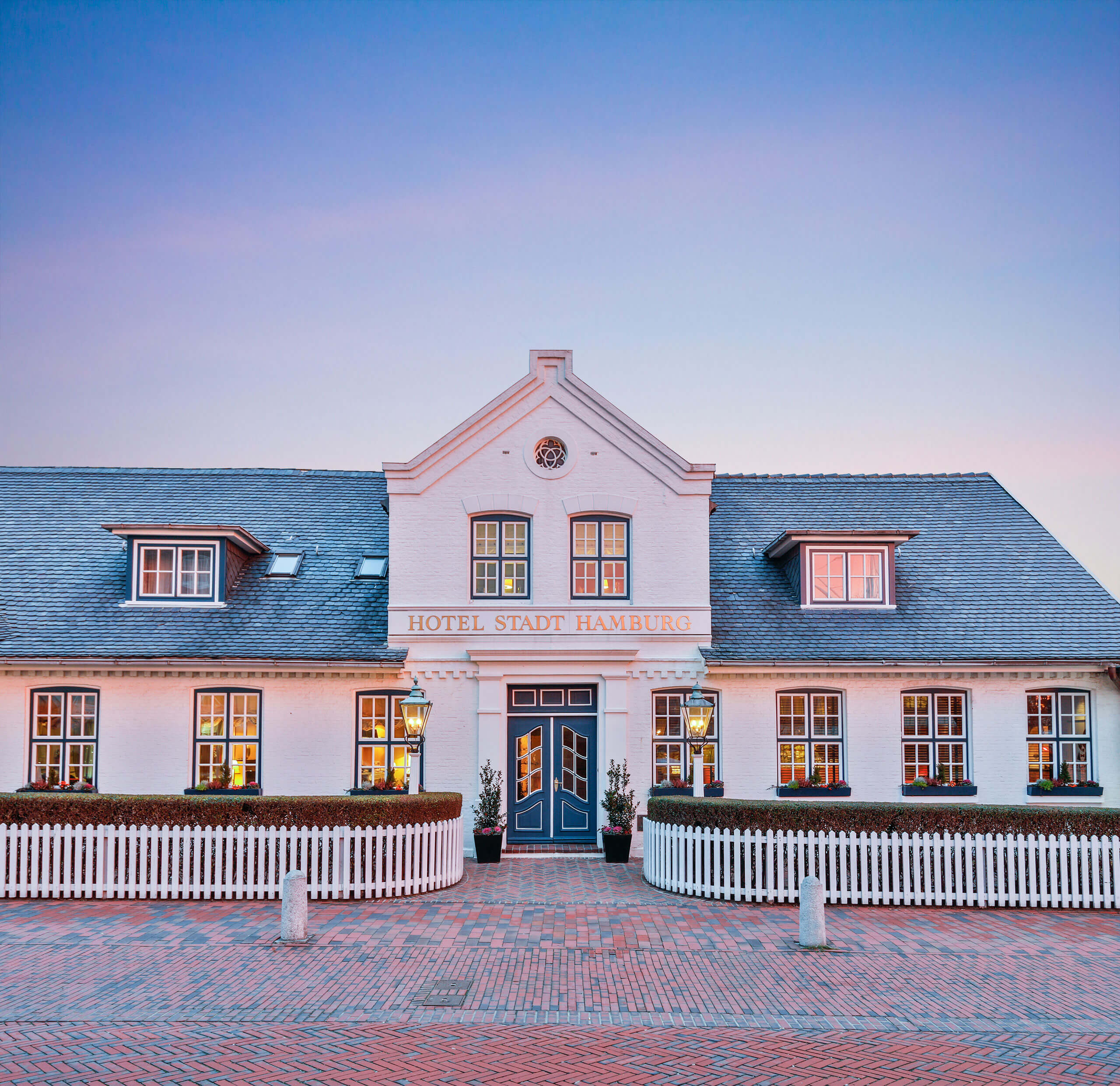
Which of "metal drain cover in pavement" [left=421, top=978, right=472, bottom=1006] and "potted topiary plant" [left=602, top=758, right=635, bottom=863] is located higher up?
"potted topiary plant" [left=602, top=758, right=635, bottom=863]

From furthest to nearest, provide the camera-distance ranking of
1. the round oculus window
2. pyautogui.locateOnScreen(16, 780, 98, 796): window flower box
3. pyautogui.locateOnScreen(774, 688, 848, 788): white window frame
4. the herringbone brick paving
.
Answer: the round oculus window
pyautogui.locateOnScreen(774, 688, 848, 788): white window frame
pyautogui.locateOnScreen(16, 780, 98, 796): window flower box
the herringbone brick paving

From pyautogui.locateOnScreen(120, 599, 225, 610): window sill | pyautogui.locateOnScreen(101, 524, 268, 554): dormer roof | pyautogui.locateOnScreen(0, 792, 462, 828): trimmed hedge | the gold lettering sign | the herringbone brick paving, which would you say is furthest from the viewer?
pyautogui.locateOnScreen(120, 599, 225, 610): window sill

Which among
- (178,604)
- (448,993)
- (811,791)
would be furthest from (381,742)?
(448,993)

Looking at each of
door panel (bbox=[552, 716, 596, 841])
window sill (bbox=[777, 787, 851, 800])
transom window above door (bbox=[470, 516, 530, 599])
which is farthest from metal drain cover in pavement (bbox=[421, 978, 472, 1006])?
window sill (bbox=[777, 787, 851, 800])

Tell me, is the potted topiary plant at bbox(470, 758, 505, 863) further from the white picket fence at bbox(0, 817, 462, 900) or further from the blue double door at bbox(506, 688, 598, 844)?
the white picket fence at bbox(0, 817, 462, 900)

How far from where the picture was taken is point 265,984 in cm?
970

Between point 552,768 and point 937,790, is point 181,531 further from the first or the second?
point 937,790

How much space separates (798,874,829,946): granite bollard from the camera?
441 inches

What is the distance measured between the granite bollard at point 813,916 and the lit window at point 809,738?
6.47 m

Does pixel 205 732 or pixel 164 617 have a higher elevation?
pixel 164 617

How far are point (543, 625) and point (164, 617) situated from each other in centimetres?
723

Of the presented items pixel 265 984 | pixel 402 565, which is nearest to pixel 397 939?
pixel 265 984

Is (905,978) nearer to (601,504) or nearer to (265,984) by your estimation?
(265,984)

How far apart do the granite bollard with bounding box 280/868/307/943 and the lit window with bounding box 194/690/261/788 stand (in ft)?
20.7
